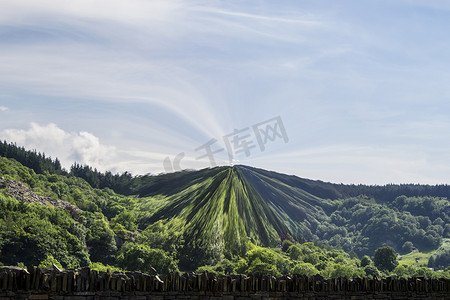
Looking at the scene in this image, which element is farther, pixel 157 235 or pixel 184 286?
pixel 157 235

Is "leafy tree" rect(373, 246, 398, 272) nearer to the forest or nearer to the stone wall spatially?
the forest

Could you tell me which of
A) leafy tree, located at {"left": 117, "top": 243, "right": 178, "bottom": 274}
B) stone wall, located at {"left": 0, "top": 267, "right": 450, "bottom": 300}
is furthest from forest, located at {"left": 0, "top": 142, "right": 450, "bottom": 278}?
stone wall, located at {"left": 0, "top": 267, "right": 450, "bottom": 300}

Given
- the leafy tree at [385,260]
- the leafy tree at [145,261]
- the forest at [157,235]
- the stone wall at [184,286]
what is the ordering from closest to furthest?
the stone wall at [184,286]
the leafy tree at [145,261]
the forest at [157,235]
the leafy tree at [385,260]

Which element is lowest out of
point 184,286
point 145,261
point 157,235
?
point 145,261

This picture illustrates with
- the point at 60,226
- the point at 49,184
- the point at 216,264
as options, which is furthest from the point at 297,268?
the point at 49,184

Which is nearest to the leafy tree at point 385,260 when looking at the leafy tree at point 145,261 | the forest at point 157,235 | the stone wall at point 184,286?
the forest at point 157,235

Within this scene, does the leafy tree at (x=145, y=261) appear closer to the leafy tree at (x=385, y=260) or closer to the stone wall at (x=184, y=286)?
the leafy tree at (x=385, y=260)

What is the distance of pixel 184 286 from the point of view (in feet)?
68.2

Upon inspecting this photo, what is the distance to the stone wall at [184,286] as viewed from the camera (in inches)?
706

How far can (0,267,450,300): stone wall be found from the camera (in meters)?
17.9

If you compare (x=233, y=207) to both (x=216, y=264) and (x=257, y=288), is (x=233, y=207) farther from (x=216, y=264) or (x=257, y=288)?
(x=257, y=288)

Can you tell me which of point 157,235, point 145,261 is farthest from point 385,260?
point 145,261

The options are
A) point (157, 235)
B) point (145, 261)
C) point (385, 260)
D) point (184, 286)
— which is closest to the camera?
point (184, 286)

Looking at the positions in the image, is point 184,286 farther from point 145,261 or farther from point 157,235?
point 157,235
